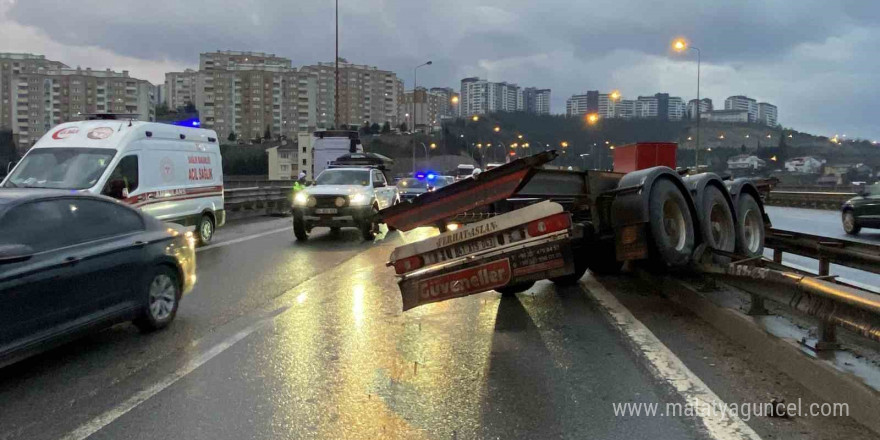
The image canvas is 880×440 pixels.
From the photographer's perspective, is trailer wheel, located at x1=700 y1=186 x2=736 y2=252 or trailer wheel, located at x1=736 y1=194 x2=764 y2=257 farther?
trailer wheel, located at x1=736 y1=194 x2=764 y2=257

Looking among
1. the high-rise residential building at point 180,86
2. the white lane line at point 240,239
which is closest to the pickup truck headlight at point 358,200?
the white lane line at point 240,239

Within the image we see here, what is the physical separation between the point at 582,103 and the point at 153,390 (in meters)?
93.7

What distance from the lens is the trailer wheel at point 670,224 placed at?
23.2ft

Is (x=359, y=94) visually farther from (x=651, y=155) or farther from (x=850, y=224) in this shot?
(x=651, y=155)

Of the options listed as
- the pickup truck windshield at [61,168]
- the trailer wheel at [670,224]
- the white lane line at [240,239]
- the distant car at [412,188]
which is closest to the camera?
the trailer wheel at [670,224]

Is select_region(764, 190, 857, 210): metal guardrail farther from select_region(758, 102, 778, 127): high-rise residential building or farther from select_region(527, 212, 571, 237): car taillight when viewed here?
select_region(758, 102, 778, 127): high-rise residential building

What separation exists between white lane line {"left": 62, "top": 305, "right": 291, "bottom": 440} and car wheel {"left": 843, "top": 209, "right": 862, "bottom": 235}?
18.1 metres

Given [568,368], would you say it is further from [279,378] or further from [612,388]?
[279,378]

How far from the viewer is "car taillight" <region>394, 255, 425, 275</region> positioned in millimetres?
6598

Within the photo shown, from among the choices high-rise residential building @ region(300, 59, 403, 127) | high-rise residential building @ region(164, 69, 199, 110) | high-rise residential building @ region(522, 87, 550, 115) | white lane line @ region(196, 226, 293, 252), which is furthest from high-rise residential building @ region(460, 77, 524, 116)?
white lane line @ region(196, 226, 293, 252)

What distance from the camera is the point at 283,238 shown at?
55.1 ft

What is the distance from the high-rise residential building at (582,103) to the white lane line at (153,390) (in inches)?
3323

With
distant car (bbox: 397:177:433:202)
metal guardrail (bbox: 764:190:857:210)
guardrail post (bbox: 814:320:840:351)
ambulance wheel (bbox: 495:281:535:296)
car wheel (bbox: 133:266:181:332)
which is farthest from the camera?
metal guardrail (bbox: 764:190:857:210)

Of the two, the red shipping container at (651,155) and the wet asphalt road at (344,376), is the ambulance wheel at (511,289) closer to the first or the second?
the wet asphalt road at (344,376)
